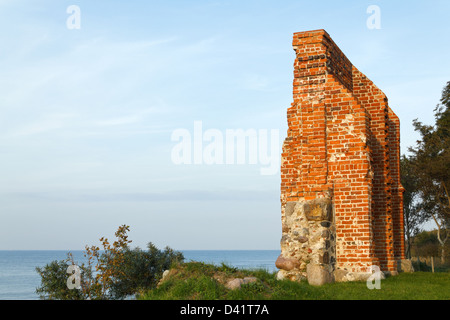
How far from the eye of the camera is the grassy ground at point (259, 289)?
8781mm

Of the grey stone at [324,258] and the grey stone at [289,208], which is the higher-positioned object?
the grey stone at [289,208]

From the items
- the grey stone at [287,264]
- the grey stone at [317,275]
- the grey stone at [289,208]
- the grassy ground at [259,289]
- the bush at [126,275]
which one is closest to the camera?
the grassy ground at [259,289]

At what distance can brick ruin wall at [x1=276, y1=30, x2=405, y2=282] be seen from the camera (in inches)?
495

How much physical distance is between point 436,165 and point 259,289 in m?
21.2

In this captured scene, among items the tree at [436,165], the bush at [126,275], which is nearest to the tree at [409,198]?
the tree at [436,165]

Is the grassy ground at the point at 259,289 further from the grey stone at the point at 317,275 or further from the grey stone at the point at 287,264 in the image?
the grey stone at the point at 287,264

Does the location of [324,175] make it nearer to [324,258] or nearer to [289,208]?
[289,208]

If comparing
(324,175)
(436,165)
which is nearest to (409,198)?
(436,165)

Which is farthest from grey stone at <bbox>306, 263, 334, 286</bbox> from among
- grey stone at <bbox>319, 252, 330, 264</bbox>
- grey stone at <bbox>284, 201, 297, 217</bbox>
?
grey stone at <bbox>284, 201, 297, 217</bbox>

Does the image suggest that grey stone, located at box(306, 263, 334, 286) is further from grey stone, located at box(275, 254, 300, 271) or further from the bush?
the bush

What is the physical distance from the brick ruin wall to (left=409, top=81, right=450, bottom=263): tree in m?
16.2

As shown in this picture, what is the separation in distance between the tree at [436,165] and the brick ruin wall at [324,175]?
1623 centimetres

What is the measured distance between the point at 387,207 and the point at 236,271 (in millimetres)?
6616
